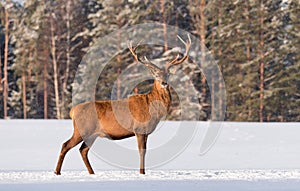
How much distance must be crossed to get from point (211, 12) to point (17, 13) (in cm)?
1422

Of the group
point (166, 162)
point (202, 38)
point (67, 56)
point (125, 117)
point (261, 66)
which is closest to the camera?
point (125, 117)

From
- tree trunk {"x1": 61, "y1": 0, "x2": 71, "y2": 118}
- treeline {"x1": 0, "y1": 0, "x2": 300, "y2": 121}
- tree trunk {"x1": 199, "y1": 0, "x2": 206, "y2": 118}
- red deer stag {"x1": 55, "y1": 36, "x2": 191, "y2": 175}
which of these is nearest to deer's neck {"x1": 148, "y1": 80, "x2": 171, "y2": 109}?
red deer stag {"x1": 55, "y1": 36, "x2": 191, "y2": 175}

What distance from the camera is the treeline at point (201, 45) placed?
1308 inches

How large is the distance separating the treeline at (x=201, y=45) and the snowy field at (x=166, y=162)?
1069cm

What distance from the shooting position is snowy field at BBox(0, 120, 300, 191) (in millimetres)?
8523

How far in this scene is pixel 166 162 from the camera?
17.5 meters

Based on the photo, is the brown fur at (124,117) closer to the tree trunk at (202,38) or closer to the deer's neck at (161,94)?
the deer's neck at (161,94)

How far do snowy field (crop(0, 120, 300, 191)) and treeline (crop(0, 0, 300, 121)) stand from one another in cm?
1069

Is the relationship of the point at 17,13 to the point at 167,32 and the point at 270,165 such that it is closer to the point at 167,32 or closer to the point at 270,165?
the point at 167,32

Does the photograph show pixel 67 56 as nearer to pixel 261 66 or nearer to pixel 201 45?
pixel 201 45

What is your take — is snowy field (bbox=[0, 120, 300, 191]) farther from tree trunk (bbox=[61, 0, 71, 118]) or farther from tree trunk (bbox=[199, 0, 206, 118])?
tree trunk (bbox=[61, 0, 71, 118])

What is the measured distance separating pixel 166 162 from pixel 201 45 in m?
17.2

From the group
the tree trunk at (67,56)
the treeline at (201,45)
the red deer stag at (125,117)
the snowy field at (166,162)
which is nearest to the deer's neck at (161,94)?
the red deer stag at (125,117)

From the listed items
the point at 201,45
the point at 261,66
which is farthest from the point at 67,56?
the point at 261,66
